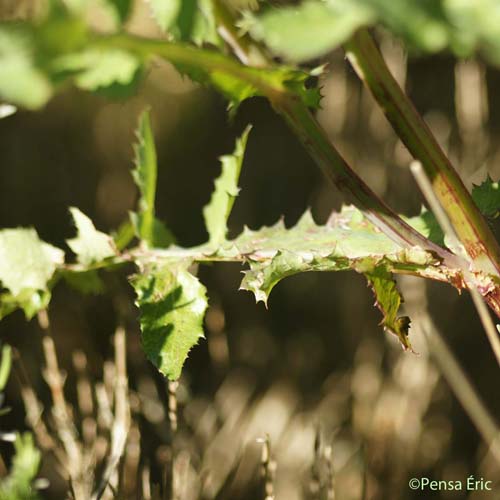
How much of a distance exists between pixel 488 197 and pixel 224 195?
0.20m

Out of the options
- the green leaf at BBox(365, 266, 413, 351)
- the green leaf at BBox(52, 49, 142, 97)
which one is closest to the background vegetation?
the green leaf at BBox(365, 266, 413, 351)

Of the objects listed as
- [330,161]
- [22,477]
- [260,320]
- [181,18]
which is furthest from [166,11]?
[260,320]

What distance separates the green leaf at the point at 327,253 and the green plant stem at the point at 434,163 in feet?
0.10

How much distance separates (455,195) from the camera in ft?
1.61

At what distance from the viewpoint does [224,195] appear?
0.62m

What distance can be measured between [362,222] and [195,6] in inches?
7.8

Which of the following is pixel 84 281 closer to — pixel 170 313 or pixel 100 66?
pixel 170 313

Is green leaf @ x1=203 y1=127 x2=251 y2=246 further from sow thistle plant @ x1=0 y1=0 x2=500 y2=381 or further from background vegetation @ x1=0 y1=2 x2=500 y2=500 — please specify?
background vegetation @ x1=0 y1=2 x2=500 y2=500

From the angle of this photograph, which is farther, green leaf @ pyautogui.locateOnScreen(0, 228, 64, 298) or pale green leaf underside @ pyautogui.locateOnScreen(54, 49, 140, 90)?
green leaf @ pyautogui.locateOnScreen(0, 228, 64, 298)

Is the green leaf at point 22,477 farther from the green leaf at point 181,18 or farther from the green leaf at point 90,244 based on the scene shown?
the green leaf at point 181,18

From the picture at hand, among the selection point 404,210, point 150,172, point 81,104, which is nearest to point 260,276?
point 150,172

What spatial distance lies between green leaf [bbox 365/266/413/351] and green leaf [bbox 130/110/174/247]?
0.64 feet

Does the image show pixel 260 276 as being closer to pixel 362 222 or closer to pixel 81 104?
pixel 362 222

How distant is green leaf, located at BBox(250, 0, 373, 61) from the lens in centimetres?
29
